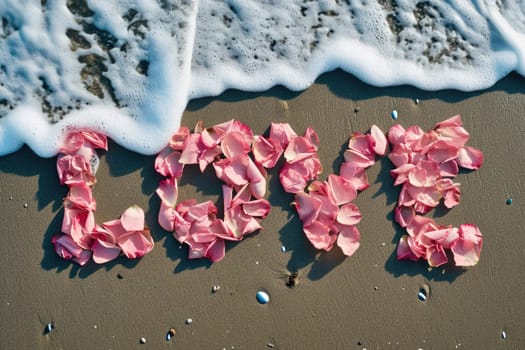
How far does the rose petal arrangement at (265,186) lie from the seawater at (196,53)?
0.17 m

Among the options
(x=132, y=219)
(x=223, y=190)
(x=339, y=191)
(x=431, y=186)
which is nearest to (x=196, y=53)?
(x=223, y=190)

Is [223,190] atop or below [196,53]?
below

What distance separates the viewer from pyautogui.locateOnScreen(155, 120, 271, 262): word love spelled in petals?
2.20 m

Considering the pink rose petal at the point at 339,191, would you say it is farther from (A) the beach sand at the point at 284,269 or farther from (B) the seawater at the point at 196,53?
(B) the seawater at the point at 196,53

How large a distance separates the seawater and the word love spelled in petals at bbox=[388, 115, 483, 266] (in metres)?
0.28

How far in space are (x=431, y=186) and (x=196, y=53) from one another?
131 centimetres

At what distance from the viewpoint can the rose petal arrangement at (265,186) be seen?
86.5 inches

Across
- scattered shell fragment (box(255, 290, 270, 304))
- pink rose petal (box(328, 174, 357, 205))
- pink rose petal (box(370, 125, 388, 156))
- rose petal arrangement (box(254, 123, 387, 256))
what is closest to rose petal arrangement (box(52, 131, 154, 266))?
scattered shell fragment (box(255, 290, 270, 304))

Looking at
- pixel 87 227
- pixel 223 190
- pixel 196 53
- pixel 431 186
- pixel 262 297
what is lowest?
pixel 262 297

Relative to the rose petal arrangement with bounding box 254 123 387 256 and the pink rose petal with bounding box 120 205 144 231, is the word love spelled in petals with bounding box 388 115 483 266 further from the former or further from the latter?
the pink rose petal with bounding box 120 205 144 231

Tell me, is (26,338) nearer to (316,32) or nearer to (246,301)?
(246,301)

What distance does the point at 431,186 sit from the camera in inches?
89.7

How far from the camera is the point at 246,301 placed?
224 centimetres

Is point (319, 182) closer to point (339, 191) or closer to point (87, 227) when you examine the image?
point (339, 191)
